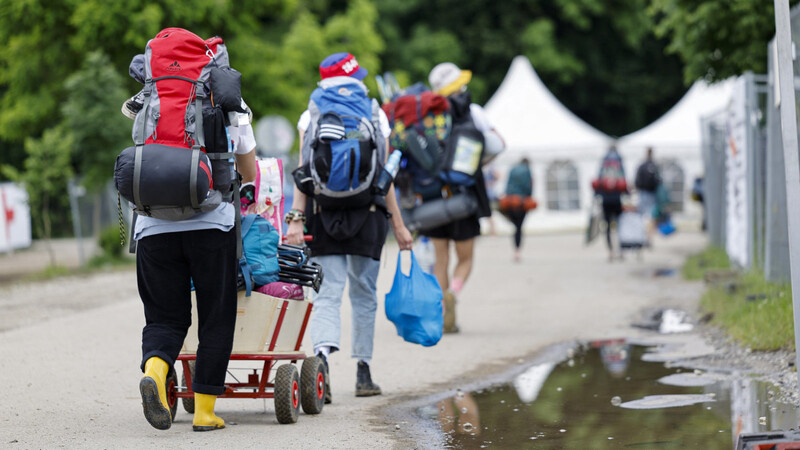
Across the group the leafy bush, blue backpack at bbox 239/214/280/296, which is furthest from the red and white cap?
the leafy bush

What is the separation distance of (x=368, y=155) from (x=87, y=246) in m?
21.9

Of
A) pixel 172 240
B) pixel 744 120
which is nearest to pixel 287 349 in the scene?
→ pixel 172 240

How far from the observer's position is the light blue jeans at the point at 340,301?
21.1ft

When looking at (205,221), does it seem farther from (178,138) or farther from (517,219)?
(517,219)

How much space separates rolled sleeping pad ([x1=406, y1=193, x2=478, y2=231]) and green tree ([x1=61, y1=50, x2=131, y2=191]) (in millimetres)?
11937

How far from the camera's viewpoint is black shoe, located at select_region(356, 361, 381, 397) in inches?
263

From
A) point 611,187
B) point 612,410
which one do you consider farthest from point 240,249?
point 611,187

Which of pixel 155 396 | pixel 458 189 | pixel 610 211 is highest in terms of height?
pixel 458 189

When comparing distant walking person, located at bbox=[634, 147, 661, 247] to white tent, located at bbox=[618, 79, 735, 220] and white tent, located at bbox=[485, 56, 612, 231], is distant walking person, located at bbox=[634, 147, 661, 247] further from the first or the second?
white tent, located at bbox=[618, 79, 735, 220]

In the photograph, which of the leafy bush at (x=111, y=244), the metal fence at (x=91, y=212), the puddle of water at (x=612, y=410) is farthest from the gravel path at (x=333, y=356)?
the metal fence at (x=91, y=212)

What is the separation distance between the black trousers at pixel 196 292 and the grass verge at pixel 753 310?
144 inches

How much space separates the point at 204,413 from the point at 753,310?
4667 millimetres

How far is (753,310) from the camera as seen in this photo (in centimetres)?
856

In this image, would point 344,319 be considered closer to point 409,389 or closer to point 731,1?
point 409,389
